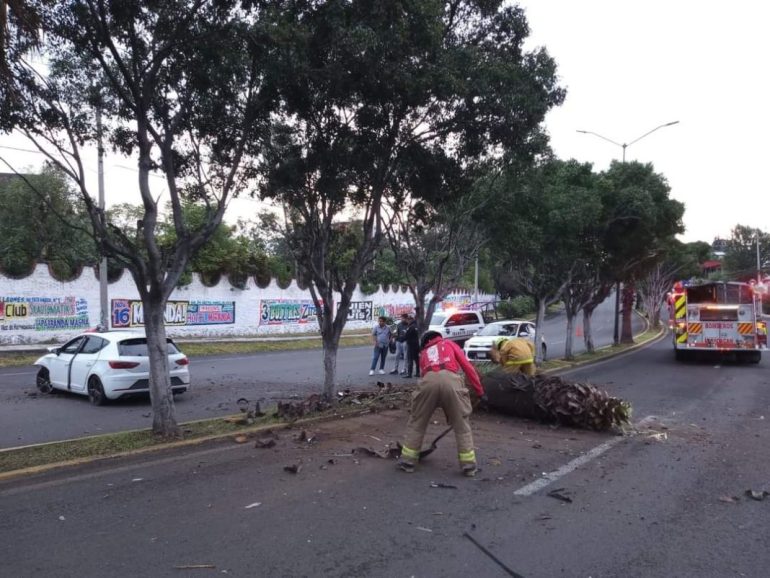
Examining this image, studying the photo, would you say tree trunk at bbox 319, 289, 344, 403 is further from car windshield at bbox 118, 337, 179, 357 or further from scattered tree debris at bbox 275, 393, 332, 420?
car windshield at bbox 118, 337, 179, 357

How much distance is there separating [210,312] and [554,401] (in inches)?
869

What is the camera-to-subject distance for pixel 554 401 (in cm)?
917

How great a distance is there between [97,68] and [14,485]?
17.7 feet

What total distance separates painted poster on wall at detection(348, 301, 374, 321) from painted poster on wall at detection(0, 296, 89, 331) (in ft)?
57.5

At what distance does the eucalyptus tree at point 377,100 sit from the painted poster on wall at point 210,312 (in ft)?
57.4

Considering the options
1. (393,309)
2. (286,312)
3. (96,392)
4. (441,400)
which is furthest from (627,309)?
(441,400)

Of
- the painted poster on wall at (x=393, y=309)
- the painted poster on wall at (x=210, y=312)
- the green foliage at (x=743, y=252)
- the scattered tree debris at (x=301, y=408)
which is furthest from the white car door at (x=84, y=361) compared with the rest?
the green foliage at (x=743, y=252)

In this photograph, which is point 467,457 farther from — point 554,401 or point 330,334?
point 330,334

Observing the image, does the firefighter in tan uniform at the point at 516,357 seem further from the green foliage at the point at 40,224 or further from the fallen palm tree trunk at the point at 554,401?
the green foliage at the point at 40,224

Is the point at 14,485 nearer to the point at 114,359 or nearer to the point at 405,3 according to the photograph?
the point at 114,359

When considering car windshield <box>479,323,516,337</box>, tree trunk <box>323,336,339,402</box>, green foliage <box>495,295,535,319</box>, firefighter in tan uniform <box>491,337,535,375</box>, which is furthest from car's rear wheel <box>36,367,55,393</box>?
green foliage <box>495,295,535,319</box>

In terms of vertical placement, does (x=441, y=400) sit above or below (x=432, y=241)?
below

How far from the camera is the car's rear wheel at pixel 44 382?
12.7 m

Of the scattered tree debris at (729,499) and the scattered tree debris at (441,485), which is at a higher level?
the scattered tree debris at (441,485)
